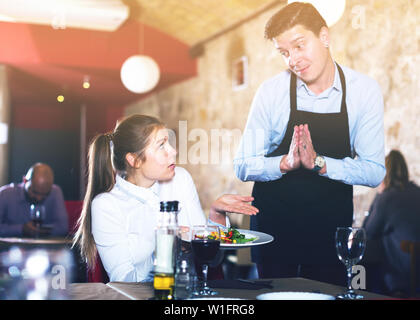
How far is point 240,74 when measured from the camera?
4285mm

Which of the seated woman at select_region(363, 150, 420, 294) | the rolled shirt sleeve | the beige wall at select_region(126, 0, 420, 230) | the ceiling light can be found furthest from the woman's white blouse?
the ceiling light

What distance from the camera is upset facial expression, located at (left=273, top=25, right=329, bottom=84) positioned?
2418 millimetres

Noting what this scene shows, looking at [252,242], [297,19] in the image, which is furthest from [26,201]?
[252,242]

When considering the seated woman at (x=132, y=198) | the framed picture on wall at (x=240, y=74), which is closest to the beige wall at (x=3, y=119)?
the seated woman at (x=132, y=198)

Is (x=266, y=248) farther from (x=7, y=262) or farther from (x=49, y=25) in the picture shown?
(x=49, y=25)

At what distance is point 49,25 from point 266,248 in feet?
→ 12.4

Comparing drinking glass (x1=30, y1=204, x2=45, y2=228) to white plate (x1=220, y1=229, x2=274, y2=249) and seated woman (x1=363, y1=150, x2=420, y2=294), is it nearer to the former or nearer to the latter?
white plate (x1=220, y1=229, x2=274, y2=249)

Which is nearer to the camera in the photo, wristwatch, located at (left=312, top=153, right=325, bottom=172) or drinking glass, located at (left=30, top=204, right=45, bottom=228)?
wristwatch, located at (left=312, top=153, right=325, bottom=172)

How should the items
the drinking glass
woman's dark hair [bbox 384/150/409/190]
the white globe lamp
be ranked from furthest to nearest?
1. the white globe lamp
2. woman's dark hair [bbox 384/150/409/190]
3. the drinking glass

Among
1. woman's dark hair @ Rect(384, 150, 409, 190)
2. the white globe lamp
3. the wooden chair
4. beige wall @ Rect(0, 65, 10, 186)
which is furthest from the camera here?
the white globe lamp

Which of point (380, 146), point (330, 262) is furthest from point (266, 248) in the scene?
point (380, 146)

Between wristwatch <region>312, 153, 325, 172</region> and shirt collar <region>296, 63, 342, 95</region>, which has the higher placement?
shirt collar <region>296, 63, 342, 95</region>

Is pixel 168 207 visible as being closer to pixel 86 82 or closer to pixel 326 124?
pixel 326 124

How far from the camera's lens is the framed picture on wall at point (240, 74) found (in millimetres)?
4129
